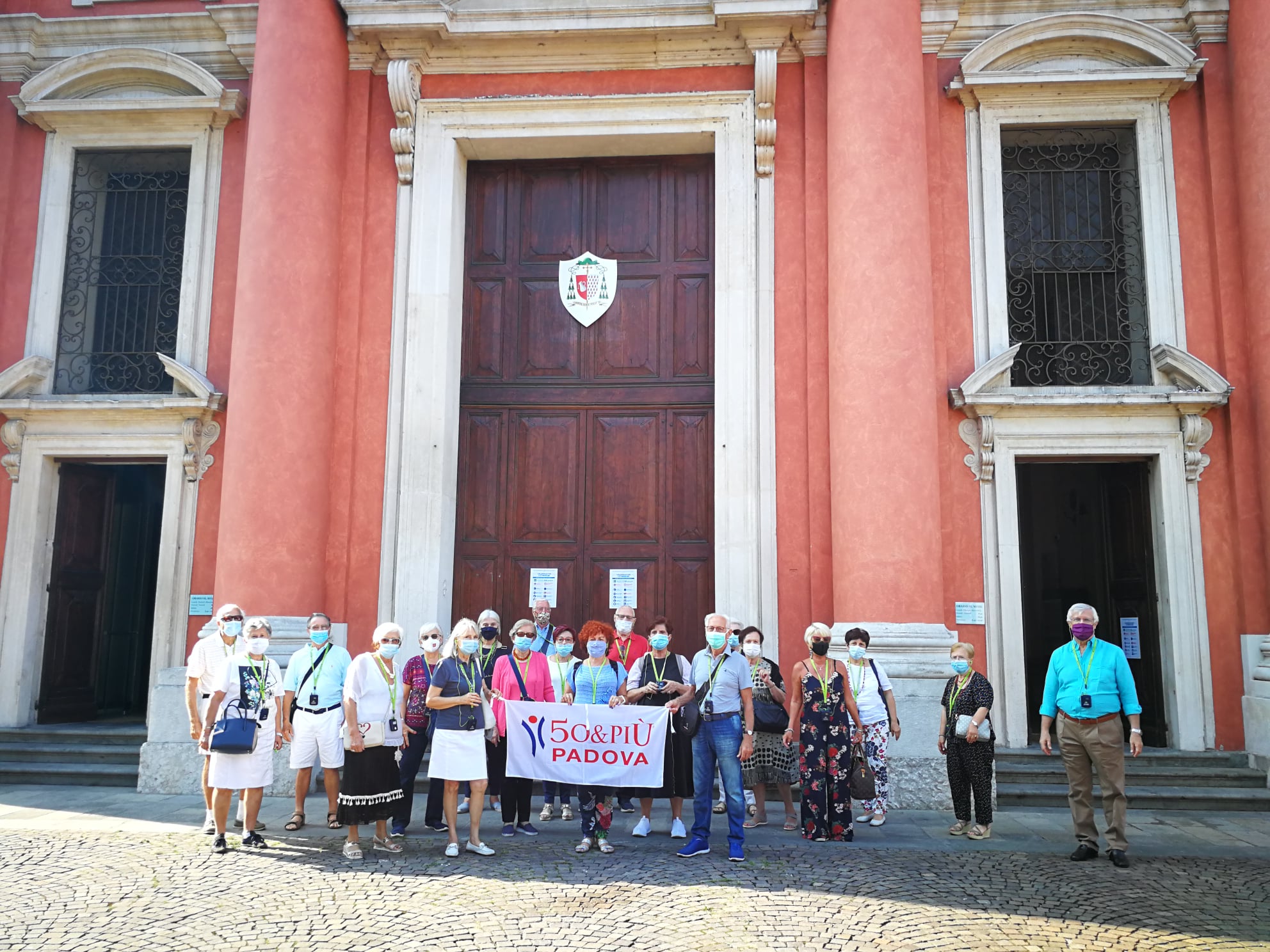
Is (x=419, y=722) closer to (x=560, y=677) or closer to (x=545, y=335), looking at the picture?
(x=560, y=677)

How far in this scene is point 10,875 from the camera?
20.6 ft

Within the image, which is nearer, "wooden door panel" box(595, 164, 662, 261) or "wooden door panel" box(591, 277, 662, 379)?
"wooden door panel" box(591, 277, 662, 379)

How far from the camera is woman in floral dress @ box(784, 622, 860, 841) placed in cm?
744

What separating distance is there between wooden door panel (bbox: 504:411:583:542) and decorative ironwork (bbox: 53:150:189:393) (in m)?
3.93

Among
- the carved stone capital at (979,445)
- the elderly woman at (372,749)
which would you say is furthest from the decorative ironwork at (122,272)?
the carved stone capital at (979,445)

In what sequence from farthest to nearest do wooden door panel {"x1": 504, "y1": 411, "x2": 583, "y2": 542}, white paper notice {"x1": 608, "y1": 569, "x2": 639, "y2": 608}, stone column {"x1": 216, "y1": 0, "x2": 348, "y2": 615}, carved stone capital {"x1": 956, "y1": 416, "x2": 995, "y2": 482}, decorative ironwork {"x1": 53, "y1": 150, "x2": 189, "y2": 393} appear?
decorative ironwork {"x1": 53, "y1": 150, "x2": 189, "y2": 393} < wooden door panel {"x1": 504, "y1": 411, "x2": 583, "y2": 542} < white paper notice {"x1": 608, "y1": 569, "x2": 639, "y2": 608} < carved stone capital {"x1": 956, "y1": 416, "x2": 995, "y2": 482} < stone column {"x1": 216, "y1": 0, "x2": 348, "y2": 615}

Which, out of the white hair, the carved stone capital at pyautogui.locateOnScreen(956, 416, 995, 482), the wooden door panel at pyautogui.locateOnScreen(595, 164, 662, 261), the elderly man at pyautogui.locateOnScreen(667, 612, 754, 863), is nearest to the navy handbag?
the white hair

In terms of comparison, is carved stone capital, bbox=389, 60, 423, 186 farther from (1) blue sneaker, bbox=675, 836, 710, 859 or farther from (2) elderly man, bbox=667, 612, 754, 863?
(1) blue sneaker, bbox=675, 836, 710, 859

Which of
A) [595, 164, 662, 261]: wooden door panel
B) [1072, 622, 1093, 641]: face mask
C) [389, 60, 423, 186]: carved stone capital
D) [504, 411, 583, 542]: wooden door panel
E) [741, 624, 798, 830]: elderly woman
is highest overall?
[389, 60, 423, 186]: carved stone capital

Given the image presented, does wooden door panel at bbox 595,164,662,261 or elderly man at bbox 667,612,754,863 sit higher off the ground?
wooden door panel at bbox 595,164,662,261

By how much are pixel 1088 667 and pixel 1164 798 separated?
264 centimetres

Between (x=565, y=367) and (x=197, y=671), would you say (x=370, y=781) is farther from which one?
(x=565, y=367)

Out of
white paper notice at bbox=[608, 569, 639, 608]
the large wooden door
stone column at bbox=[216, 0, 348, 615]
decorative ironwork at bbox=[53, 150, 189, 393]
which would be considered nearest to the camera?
stone column at bbox=[216, 0, 348, 615]

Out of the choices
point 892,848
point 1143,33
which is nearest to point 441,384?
point 892,848
